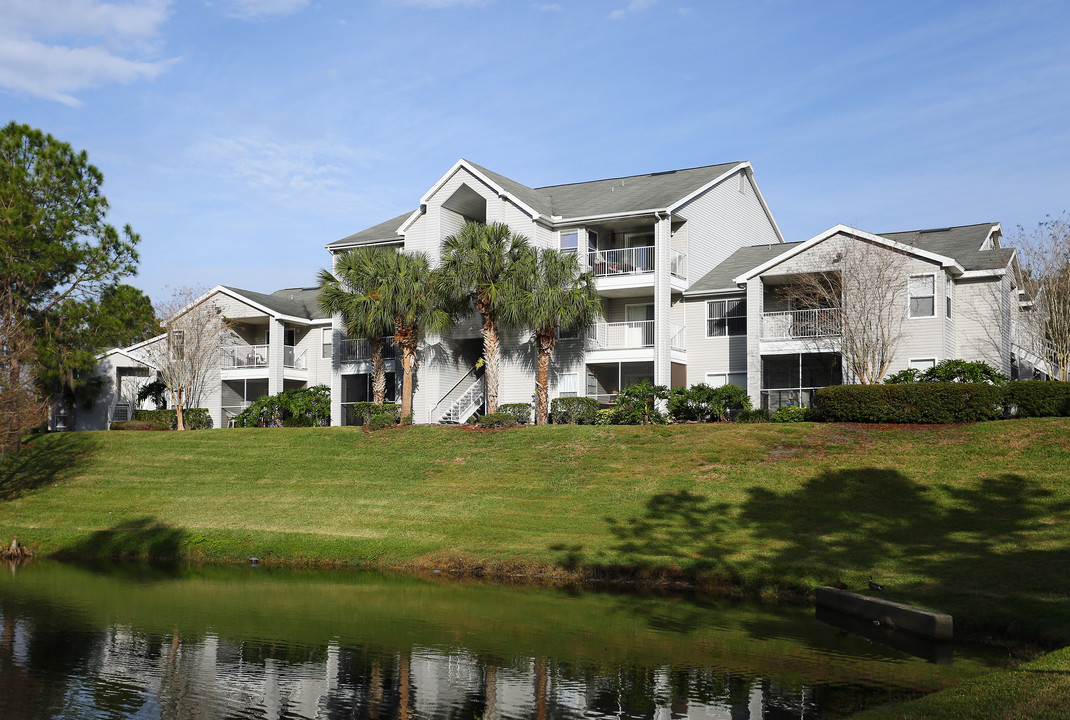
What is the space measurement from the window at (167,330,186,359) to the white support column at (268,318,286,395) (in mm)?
4123

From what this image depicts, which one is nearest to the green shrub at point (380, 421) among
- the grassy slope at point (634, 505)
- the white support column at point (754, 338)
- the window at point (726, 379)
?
the grassy slope at point (634, 505)

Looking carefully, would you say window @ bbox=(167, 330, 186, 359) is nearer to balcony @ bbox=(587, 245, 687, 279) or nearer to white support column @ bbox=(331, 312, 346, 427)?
white support column @ bbox=(331, 312, 346, 427)

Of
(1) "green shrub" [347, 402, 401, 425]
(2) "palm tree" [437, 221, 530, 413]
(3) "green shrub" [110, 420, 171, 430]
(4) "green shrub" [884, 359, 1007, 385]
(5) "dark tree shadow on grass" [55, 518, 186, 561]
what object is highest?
(2) "palm tree" [437, 221, 530, 413]

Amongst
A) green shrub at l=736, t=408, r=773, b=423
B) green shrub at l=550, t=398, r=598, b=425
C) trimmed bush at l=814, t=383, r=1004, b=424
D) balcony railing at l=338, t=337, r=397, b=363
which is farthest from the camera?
balcony railing at l=338, t=337, r=397, b=363

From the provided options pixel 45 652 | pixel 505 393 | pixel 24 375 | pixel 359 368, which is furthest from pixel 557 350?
pixel 45 652

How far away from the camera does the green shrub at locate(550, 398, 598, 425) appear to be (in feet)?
121

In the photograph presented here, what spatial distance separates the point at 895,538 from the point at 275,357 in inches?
1314

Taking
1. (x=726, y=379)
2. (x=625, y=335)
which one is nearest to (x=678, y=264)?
(x=625, y=335)

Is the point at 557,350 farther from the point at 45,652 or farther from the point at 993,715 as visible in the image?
the point at 993,715

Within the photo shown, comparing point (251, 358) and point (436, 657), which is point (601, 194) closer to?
point (251, 358)

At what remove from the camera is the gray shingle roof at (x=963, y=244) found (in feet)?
116

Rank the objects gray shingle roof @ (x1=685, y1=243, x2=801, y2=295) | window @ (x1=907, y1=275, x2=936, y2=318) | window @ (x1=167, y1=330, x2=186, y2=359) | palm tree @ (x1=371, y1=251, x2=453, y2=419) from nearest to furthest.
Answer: window @ (x1=907, y1=275, x2=936, y2=318)
palm tree @ (x1=371, y1=251, x2=453, y2=419)
gray shingle roof @ (x1=685, y1=243, x2=801, y2=295)
window @ (x1=167, y1=330, x2=186, y2=359)

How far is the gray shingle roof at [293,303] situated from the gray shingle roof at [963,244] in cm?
2733

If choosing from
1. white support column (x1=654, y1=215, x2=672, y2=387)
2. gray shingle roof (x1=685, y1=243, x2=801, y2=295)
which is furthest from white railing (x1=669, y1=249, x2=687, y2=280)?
white support column (x1=654, y1=215, x2=672, y2=387)
